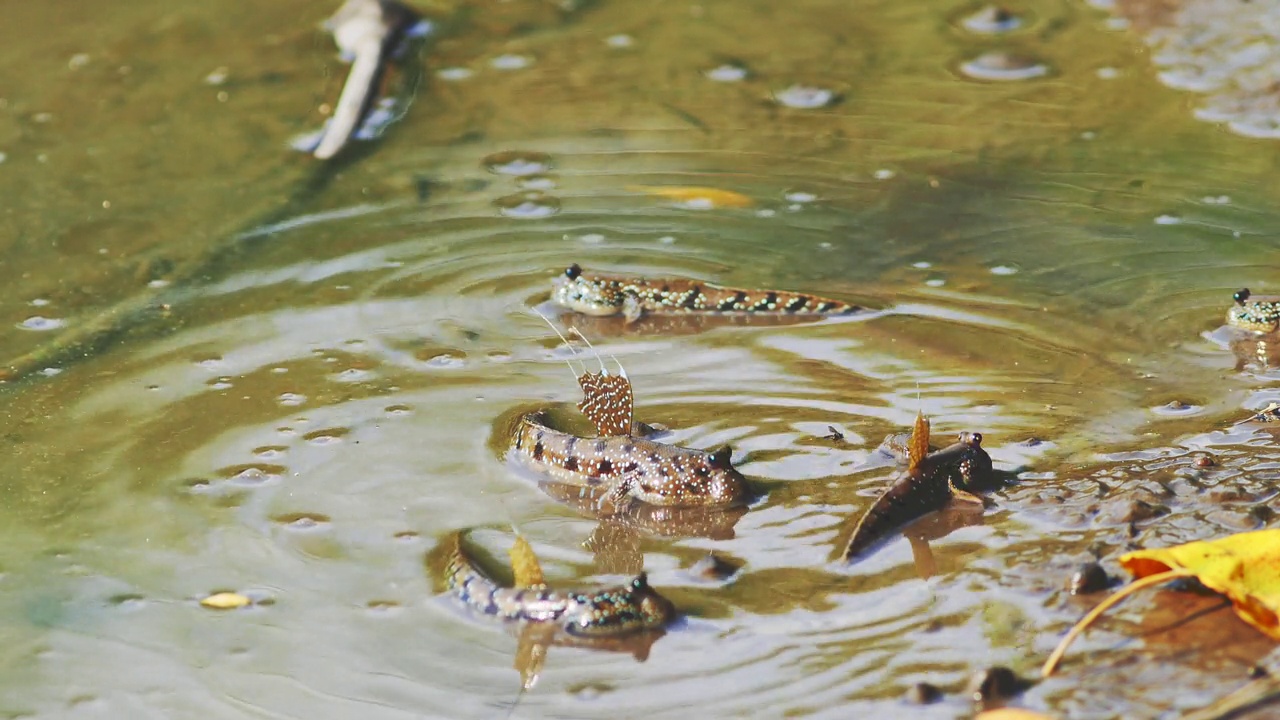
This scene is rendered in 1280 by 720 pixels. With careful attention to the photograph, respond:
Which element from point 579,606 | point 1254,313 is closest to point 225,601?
point 579,606

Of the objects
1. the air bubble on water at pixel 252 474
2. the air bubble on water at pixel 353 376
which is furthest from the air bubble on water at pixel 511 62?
the air bubble on water at pixel 252 474

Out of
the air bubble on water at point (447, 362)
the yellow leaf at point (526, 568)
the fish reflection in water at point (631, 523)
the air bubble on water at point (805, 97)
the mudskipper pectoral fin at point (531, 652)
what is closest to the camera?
the mudskipper pectoral fin at point (531, 652)

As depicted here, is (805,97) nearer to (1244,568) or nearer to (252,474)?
(252,474)

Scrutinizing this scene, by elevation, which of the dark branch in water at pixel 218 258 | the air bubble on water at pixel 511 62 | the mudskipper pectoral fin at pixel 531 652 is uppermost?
the air bubble on water at pixel 511 62

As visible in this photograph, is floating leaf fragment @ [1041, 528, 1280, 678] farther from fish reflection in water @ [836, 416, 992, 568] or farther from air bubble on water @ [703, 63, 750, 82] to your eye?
air bubble on water @ [703, 63, 750, 82]

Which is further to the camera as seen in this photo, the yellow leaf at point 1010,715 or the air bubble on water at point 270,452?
the air bubble on water at point 270,452

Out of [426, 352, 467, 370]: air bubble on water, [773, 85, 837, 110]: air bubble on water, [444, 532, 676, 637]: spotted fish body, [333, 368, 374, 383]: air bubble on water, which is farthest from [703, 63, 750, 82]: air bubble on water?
[444, 532, 676, 637]: spotted fish body

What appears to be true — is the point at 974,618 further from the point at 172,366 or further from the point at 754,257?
the point at 172,366

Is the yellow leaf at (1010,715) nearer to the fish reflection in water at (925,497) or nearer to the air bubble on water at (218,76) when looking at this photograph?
the fish reflection in water at (925,497)
